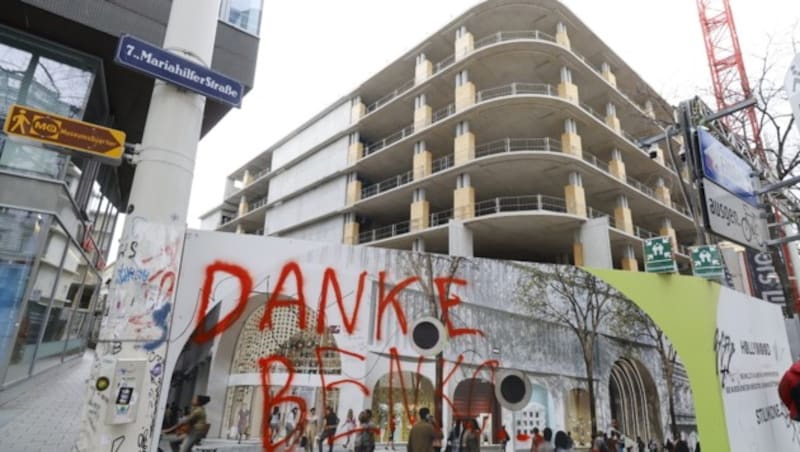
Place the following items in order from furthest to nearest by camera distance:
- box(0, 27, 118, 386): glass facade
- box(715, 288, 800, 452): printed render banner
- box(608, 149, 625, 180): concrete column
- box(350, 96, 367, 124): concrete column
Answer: box(350, 96, 367, 124): concrete column, box(608, 149, 625, 180): concrete column, box(0, 27, 118, 386): glass facade, box(715, 288, 800, 452): printed render banner

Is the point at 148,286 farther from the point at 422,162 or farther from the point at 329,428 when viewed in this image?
the point at 422,162

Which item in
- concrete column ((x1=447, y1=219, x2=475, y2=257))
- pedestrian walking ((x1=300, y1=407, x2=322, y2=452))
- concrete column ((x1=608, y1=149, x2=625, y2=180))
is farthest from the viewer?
concrete column ((x1=608, y1=149, x2=625, y2=180))

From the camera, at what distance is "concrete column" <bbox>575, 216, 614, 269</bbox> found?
18.0 meters

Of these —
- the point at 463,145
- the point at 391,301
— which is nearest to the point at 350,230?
the point at 463,145

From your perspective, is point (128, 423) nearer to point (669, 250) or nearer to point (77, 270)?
point (669, 250)

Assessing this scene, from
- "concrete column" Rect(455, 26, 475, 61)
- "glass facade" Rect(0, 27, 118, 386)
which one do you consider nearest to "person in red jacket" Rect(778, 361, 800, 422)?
"glass facade" Rect(0, 27, 118, 386)

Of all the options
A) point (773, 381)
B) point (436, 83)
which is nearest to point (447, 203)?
point (436, 83)

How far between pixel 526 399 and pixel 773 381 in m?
6.10

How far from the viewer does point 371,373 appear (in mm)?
5180

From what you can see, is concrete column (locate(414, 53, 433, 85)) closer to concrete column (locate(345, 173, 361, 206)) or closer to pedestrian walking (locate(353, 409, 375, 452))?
concrete column (locate(345, 173, 361, 206))

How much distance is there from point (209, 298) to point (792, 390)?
17.7 ft

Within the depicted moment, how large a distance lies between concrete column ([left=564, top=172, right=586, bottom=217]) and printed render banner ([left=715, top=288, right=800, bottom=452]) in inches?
410

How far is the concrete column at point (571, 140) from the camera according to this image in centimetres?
1962

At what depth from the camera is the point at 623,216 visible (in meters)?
21.6
